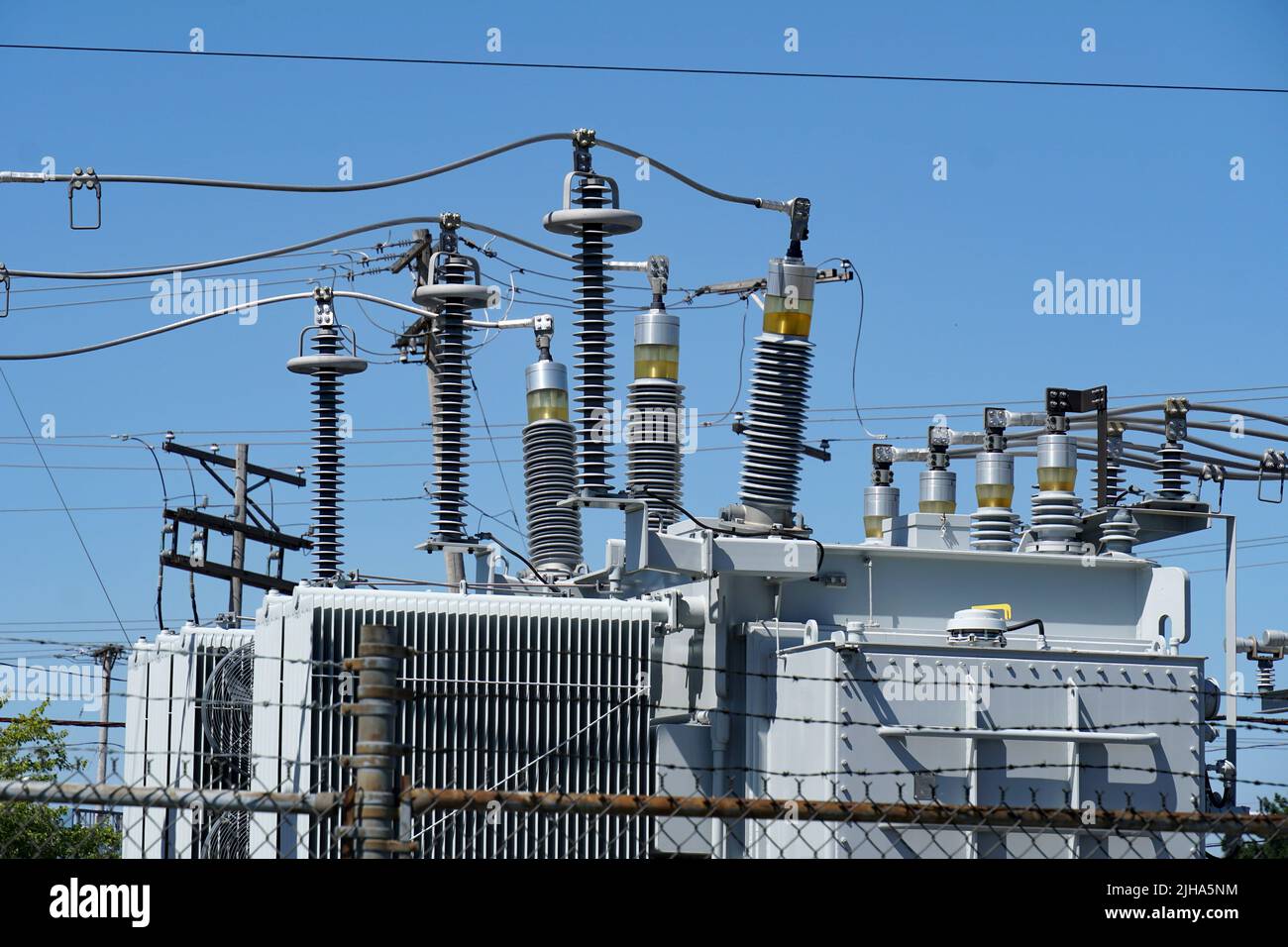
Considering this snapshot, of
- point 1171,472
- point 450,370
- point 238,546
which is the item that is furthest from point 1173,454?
point 238,546

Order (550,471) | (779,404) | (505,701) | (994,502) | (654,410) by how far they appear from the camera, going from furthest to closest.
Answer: (550,471), (994,502), (654,410), (779,404), (505,701)

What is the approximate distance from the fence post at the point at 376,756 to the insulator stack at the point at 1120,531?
34.4 feet

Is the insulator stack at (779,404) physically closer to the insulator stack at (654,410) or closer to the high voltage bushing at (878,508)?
the insulator stack at (654,410)

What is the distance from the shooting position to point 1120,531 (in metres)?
15.1

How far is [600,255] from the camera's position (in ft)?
48.3

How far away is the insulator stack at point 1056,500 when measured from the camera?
49.6 ft

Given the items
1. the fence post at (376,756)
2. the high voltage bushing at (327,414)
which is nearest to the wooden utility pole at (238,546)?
the high voltage bushing at (327,414)

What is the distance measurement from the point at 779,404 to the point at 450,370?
4.15m

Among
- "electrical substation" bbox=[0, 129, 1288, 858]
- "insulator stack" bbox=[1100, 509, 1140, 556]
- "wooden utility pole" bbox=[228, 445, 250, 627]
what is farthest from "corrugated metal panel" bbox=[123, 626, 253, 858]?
"wooden utility pole" bbox=[228, 445, 250, 627]

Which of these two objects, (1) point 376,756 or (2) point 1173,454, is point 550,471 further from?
(1) point 376,756

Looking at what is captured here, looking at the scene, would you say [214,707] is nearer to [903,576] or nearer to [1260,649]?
[903,576]
